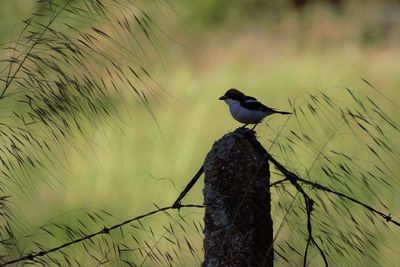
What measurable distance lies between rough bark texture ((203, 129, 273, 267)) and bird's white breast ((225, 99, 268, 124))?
82cm

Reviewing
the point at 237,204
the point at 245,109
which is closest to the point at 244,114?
the point at 245,109

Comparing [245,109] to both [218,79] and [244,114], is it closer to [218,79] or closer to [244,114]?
[244,114]

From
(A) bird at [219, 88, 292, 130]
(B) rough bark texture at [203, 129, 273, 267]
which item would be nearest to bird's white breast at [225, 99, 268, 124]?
(A) bird at [219, 88, 292, 130]

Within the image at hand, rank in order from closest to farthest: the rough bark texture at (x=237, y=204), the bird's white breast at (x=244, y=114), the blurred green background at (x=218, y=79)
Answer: the rough bark texture at (x=237, y=204) → the bird's white breast at (x=244, y=114) → the blurred green background at (x=218, y=79)

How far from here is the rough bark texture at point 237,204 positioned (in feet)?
6.02

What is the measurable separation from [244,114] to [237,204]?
88 cm

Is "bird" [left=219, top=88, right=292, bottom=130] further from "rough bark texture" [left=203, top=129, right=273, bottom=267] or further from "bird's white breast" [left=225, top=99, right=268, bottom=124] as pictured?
"rough bark texture" [left=203, top=129, right=273, bottom=267]

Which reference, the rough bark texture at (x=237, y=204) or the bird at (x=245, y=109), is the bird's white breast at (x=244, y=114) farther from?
the rough bark texture at (x=237, y=204)

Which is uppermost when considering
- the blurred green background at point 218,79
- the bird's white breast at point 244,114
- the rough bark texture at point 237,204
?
the blurred green background at point 218,79

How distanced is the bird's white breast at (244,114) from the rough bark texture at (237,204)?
0.82 metres

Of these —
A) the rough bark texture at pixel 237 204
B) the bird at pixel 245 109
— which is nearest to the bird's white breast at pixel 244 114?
the bird at pixel 245 109

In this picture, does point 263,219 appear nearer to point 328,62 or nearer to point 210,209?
point 210,209

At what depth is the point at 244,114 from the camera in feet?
8.93

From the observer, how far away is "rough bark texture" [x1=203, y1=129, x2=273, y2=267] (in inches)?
72.2
